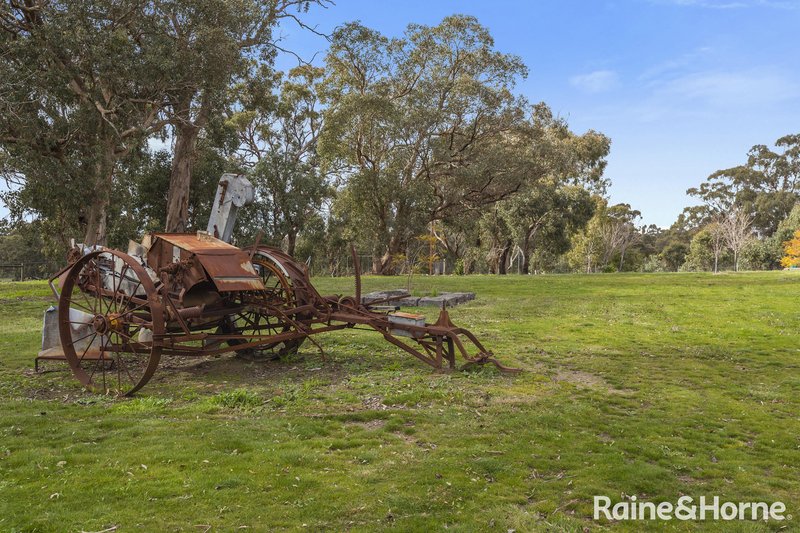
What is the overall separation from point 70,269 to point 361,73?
29.3 m

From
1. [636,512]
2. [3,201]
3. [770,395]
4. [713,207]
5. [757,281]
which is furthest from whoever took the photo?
[713,207]

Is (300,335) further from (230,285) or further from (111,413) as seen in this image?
(111,413)

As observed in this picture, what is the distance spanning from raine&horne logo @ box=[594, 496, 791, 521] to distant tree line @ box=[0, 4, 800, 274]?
18418 millimetres

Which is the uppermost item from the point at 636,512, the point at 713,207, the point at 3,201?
the point at 713,207

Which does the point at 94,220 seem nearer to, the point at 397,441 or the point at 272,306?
the point at 272,306

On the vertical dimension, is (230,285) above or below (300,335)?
above

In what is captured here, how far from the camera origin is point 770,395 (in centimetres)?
746

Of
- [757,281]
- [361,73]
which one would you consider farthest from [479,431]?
[361,73]

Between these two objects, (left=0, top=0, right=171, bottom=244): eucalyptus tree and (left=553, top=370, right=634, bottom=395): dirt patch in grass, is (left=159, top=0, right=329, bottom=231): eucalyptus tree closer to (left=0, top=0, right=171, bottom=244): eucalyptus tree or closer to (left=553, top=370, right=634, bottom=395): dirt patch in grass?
(left=0, top=0, right=171, bottom=244): eucalyptus tree

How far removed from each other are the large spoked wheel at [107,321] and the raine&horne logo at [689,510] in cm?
540

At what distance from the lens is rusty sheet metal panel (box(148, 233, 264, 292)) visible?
7548 mm

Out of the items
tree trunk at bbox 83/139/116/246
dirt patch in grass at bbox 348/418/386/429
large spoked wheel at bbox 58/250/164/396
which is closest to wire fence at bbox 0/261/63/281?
tree trunk at bbox 83/139/116/246

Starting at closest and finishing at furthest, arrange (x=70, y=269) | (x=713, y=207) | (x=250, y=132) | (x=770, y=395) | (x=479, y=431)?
(x=479, y=431) < (x=770, y=395) < (x=70, y=269) < (x=250, y=132) < (x=713, y=207)

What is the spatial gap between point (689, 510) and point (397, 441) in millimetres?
2478
